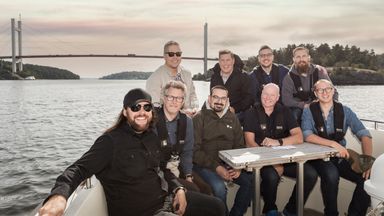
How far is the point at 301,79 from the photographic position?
14.5ft

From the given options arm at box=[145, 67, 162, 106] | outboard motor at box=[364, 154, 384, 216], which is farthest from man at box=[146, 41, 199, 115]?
outboard motor at box=[364, 154, 384, 216]

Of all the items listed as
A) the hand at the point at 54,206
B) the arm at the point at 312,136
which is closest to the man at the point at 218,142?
the arm at the point at 312,136

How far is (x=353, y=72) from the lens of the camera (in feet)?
251

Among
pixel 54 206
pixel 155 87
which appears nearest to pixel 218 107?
pixel 155 87

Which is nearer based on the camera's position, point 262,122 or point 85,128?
point 262,122

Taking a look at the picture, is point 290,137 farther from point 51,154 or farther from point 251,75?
point 51,154

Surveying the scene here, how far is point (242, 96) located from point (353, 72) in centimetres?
8021

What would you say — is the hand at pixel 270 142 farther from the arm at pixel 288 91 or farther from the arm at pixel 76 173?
the arm at pixel 76 173

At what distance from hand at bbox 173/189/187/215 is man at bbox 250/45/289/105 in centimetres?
226

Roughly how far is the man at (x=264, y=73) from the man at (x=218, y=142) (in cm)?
119

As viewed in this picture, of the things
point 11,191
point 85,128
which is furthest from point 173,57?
point 85,128

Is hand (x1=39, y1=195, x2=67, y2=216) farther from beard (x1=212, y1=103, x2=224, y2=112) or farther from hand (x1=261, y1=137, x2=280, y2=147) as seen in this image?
hand (x1=261, y1=137, x2=280, y2=147)

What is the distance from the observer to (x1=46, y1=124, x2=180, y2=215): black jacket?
7.50 feet

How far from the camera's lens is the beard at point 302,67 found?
4.37 metres
